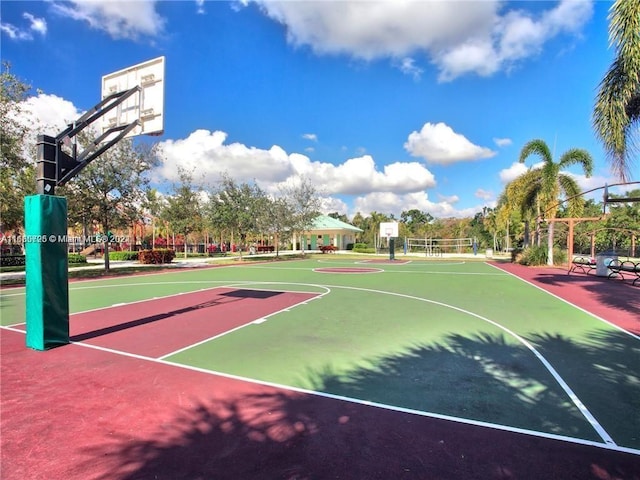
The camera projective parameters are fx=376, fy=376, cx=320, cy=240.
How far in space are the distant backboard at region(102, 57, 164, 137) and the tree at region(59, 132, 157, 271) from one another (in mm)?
13532

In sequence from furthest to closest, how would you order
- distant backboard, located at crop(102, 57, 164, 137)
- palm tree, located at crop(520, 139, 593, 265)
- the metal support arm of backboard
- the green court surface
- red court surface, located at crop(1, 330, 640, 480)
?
palm tree, located at crop(520, 139, 593, 265), distant backboard, located at crop(102, 57, 164, 137), the metal support arm of backboard, the green court surface, red court surface, located at crop(1, 330, 640, 480)

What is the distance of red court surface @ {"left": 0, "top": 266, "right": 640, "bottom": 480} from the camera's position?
3.24 m

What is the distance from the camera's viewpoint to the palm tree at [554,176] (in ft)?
79.7

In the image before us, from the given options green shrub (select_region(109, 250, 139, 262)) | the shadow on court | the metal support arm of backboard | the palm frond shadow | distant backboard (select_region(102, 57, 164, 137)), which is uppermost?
distant backboard (select_region(102, 57, 164, 137))

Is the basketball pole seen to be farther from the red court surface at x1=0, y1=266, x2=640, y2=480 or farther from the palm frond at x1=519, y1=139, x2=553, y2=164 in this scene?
the palm frond at x1=519, y1=139, x2=553, y2=164

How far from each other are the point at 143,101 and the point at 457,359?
27.5ft

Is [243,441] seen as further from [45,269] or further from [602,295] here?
[602,295]

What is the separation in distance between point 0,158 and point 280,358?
17.8 metres

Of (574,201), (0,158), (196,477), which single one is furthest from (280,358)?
(574,201)

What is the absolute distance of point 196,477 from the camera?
3.15 m

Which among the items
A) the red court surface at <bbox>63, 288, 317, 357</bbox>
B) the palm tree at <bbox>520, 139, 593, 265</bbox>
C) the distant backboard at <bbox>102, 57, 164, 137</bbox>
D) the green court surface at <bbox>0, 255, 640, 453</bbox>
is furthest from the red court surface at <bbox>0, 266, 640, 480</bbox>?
the palm tree at <bbox>520, 139, 593, 265</bbox>

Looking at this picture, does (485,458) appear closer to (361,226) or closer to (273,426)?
(273,426)

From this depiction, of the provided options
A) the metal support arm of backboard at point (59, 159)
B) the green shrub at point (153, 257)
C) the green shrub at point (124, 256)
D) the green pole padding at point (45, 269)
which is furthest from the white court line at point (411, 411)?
the green shrub at point (124, 256)

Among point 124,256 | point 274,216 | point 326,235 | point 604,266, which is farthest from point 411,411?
point 326,235
